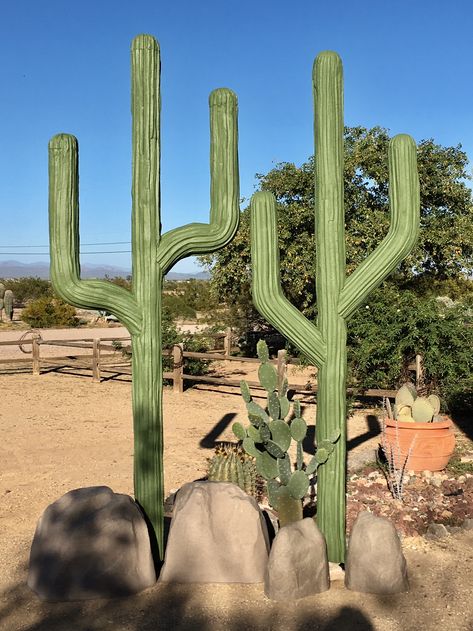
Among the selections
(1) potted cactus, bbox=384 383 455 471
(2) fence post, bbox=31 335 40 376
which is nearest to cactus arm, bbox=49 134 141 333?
(1) potted cactus, bbox=384 383 455 471

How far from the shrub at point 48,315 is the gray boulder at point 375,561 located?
947 inches

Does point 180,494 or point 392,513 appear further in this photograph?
point 392,513

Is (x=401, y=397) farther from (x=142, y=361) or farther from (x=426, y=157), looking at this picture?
(x=426, y=157)

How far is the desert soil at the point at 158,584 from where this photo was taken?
357cm

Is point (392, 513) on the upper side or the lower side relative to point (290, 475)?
lower

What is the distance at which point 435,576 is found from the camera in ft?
13.6

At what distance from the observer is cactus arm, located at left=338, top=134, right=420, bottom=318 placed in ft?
14.1

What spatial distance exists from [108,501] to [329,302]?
1907 millimetres

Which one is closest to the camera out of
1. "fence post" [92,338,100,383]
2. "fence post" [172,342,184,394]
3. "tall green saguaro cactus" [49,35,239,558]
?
"tall green saguaro cactus" [49,35,239,558]

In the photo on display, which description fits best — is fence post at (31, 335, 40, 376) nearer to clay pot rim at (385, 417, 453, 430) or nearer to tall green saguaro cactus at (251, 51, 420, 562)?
clay pot rim at (385, 417, 453, 430)

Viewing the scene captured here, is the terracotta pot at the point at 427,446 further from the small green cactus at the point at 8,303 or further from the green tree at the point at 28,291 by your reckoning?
the green tree at the point at 28,291

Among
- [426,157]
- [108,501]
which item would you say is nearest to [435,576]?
[108,501]

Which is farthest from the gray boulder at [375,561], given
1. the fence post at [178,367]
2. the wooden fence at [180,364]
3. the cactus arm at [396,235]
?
the fence post at [178,367]

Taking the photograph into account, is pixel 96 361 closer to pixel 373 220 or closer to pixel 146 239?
pixel 373 220
